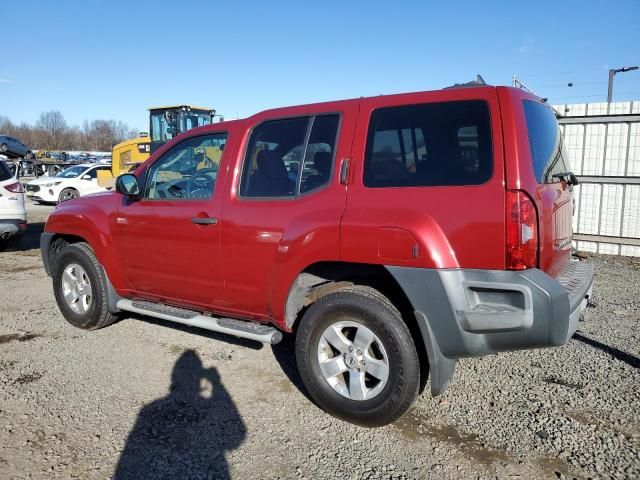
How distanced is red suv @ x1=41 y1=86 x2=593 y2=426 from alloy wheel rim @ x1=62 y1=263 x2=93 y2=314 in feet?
3.15

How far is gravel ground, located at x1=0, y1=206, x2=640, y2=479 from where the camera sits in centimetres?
282

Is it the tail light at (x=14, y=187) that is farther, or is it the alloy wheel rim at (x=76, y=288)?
the tail light at (x=14, y=187)

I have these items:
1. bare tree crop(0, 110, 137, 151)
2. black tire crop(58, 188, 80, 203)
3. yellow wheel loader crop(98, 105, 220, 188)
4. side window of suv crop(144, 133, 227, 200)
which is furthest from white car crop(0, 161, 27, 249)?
bare tree crop(0, 110, 137, 151)

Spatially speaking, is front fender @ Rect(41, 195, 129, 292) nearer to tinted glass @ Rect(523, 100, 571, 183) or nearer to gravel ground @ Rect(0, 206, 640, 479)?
gravel ground @ Rect(0, 206, 640, 479)

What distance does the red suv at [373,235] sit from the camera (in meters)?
2.79

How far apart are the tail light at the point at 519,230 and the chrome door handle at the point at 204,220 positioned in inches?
83.3

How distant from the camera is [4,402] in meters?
3.55

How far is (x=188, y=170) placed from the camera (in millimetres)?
4293

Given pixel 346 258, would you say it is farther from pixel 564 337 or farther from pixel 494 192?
pixel 564 337

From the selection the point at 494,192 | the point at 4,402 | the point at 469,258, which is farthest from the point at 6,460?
the point at 494,192

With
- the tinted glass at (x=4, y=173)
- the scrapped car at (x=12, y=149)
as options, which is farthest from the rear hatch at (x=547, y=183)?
the scrapped car at (x=12, y=149)

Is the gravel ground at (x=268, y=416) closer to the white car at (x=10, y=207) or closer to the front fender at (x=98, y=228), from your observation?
the front fender at (x=98, y=228)

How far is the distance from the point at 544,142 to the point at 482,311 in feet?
3.90

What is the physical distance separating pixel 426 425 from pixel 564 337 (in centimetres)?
105
